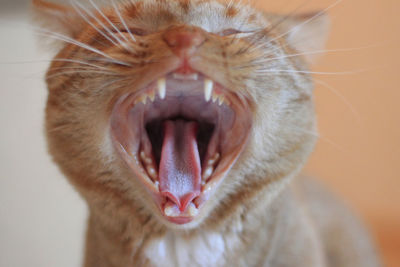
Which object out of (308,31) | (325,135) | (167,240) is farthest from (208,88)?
(325,135)

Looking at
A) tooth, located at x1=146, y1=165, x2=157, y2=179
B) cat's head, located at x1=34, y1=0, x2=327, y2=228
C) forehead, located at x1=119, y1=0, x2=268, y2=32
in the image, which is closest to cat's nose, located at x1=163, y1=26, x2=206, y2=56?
cat's head, located at x1=34, y1=0, x2=327, y2=228

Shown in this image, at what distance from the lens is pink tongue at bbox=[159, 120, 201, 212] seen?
0.93m

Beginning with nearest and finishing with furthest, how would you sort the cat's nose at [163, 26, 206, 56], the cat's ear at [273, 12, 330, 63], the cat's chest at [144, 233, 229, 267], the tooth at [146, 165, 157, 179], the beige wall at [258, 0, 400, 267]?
the cat's nose at [163, 26, 206, 56] → the tooth at [146, 165, 157, 179] → the cat's chest at [144, 233, 229, 267] → the cat's ear at [273, 12, 330, 63] → the beige wall at [258, 0, 400, 267]

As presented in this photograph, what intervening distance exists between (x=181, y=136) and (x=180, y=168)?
0.11 meters

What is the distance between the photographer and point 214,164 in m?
1.02

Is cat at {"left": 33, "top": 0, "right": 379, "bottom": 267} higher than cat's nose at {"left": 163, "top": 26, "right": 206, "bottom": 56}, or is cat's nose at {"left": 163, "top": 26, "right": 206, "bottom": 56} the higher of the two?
cat's nose at {"left": 163, "top": 26, "right": 206, "bottom": 56}

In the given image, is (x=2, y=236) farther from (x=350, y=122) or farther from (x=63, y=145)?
(x=350, y=122)

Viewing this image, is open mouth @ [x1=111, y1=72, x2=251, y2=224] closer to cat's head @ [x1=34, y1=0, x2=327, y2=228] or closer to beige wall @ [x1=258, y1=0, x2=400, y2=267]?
cat's head @ [x1=34, y1=0, x2=327, y2=228]

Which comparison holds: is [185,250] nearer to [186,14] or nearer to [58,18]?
[186,14]

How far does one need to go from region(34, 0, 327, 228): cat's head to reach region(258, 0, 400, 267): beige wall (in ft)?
3.24

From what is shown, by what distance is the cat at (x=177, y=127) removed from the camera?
3.06ft

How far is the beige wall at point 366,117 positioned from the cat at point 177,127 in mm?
975

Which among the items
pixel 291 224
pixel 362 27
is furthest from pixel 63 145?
pixel 362 27

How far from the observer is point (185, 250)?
1.08 meters
